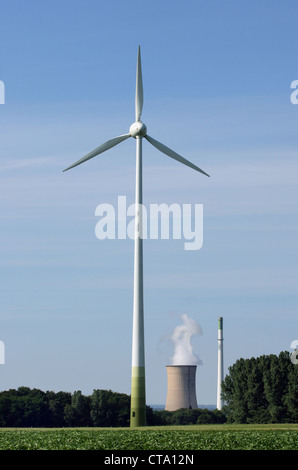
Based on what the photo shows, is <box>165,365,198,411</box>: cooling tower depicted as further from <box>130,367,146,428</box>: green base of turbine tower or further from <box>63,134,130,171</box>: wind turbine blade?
<box>63,134,130,171</box>: wind turbine blade

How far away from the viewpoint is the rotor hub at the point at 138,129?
268 ft

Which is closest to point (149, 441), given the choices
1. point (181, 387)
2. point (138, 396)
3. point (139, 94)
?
point (138, 396)

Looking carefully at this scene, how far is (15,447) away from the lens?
51156 mm

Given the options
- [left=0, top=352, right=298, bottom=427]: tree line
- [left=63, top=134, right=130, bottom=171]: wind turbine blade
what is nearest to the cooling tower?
[left=0, top=352, right=298, bottom=427]: tree line

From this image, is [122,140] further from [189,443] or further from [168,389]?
[168,389]

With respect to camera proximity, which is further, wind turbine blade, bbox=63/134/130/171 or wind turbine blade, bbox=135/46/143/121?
wind turbine blade, bbox=135/46/143/121

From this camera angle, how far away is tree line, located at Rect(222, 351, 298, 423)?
13325 centimetres

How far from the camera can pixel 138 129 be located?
3219 inches

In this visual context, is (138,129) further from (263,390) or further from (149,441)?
(263,390)

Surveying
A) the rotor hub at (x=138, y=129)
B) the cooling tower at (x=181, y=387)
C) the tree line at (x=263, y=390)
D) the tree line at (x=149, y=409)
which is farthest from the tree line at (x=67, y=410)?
the rotor hub at (x=138, y=129)

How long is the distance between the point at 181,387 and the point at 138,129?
9169 cm

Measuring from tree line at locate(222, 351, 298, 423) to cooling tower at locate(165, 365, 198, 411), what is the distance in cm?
1204

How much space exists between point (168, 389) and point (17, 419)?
3563 cm
